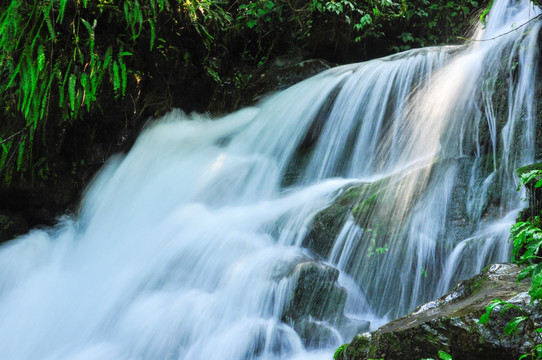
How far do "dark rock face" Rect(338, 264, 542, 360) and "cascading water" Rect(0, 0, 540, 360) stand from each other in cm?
93

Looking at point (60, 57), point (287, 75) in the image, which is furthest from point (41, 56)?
point (287, 75)

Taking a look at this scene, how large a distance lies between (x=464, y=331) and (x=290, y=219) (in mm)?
2617

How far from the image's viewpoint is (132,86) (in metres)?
6.50

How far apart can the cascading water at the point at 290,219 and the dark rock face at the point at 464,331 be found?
0.93 meters

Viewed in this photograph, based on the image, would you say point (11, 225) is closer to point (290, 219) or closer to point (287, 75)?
point (290, 219)

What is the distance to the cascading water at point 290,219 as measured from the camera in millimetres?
3752

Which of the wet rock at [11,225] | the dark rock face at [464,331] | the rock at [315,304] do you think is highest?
the dark rock face at [464,331]

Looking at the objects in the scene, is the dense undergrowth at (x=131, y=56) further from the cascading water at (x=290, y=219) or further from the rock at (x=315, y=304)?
the rock at (x=315, y=304)

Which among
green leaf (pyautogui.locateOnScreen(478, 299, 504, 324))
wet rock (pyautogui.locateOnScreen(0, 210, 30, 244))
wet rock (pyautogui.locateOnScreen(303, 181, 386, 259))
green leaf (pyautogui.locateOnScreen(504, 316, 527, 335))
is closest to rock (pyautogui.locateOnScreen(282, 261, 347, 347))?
wet rock (pyautogui.locateOnScreen(303, 181, 386, 259))

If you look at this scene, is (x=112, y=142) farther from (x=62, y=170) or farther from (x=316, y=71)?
(x=316, y=71)

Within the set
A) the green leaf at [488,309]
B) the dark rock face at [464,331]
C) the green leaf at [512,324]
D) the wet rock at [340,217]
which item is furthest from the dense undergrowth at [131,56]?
the green leaf at [512,324]

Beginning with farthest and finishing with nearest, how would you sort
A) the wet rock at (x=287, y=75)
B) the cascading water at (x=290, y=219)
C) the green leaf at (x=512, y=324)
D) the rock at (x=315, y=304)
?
the wet rock at (x=287, y=75)
the cascading water at (x=290, y=219)
the rock at (x=315, y=304)
the green leaf at (x=512, y=324)

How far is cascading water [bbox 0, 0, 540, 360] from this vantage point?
12.3 feet

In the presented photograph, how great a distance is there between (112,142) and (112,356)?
353cm
